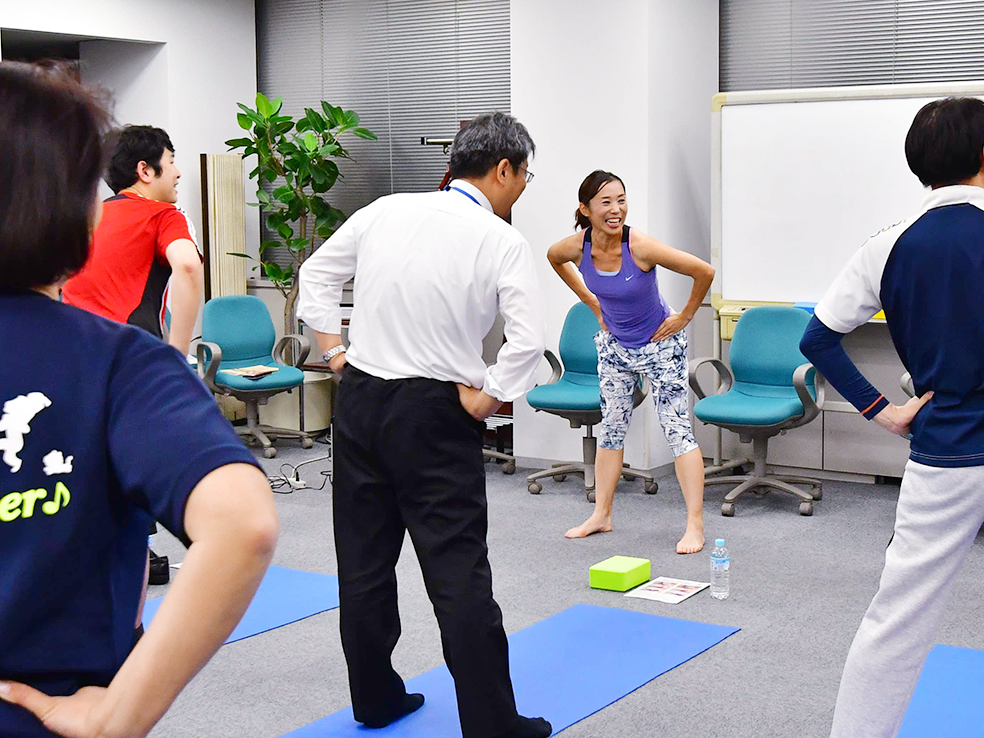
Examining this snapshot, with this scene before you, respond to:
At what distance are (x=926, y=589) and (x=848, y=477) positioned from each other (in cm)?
384

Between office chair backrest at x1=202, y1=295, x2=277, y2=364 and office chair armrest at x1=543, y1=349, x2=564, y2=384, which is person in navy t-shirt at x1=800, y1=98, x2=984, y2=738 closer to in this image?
office chair armrest at x1=543, y1=349, x2=564, y2=384

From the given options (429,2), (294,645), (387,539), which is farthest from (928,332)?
(429,2)

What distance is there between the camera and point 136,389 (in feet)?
3.10

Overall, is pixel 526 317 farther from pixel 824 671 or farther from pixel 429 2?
pixel 429 2

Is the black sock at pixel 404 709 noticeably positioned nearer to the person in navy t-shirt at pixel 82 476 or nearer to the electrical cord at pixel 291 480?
the person in navy t-shirt at pixel 82 476

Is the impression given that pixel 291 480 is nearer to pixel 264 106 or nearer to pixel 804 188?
pixel 264 106

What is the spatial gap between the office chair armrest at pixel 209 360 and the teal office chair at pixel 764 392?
8.49ft

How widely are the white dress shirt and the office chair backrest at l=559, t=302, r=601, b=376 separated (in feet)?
10.1

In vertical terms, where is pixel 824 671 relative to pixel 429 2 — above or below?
below

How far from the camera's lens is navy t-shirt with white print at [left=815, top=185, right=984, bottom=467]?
2.15 m

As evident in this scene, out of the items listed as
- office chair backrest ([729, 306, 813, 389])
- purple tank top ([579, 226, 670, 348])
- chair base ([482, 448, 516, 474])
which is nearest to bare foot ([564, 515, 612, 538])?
purple tank top ([579, 226, 670, 348])

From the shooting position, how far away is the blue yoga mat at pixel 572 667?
295cm

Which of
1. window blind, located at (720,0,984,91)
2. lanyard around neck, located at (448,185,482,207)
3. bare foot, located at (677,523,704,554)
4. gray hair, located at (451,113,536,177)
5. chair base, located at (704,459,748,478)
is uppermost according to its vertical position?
window blind, located at (720,0,984,91)

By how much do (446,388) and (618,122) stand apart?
11.5ft
